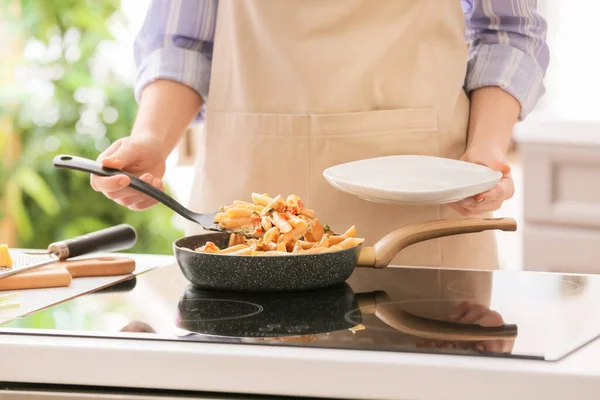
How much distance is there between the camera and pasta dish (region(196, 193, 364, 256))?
102cm

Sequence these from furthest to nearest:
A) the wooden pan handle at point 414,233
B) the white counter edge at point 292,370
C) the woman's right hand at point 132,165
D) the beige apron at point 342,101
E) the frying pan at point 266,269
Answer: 1. the beige apron at point 342,101
2. the woman's right hand at point 132,165
3. the wooden pan handle at point 414,233
4. the frying pan at point 266,269
5. the white counter edge at point 292,370

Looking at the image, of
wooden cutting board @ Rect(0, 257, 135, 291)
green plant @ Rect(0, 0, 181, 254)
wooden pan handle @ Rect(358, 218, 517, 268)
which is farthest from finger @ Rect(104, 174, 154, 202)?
green plant @ Rect(0, 0, 181, 254)

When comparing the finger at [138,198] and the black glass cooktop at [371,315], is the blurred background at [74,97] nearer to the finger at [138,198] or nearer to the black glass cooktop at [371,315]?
the finger at [138,198]

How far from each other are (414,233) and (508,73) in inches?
18.7

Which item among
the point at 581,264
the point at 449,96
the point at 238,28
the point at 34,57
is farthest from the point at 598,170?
the point at 34,57

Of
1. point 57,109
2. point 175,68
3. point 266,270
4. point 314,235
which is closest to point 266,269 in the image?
point 266,270

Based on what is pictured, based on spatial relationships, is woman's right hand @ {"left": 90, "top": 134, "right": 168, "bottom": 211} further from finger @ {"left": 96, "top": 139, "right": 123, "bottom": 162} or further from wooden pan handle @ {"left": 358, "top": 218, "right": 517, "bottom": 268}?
wooden pan handle @ {"left": 358, "top": 218, "right": 517, "bottom": 268}

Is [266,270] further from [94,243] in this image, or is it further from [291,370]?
[94,243]

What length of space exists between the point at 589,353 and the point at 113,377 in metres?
0.41

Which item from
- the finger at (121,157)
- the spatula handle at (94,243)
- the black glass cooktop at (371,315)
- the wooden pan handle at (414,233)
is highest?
the finger at (121,157)

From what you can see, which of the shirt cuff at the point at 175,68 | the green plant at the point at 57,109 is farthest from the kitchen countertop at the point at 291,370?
the green plant at the point at 57,109

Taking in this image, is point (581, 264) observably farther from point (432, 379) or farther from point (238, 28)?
point (432, 379)

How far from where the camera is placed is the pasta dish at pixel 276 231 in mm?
1017

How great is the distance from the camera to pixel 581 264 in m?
2.31
